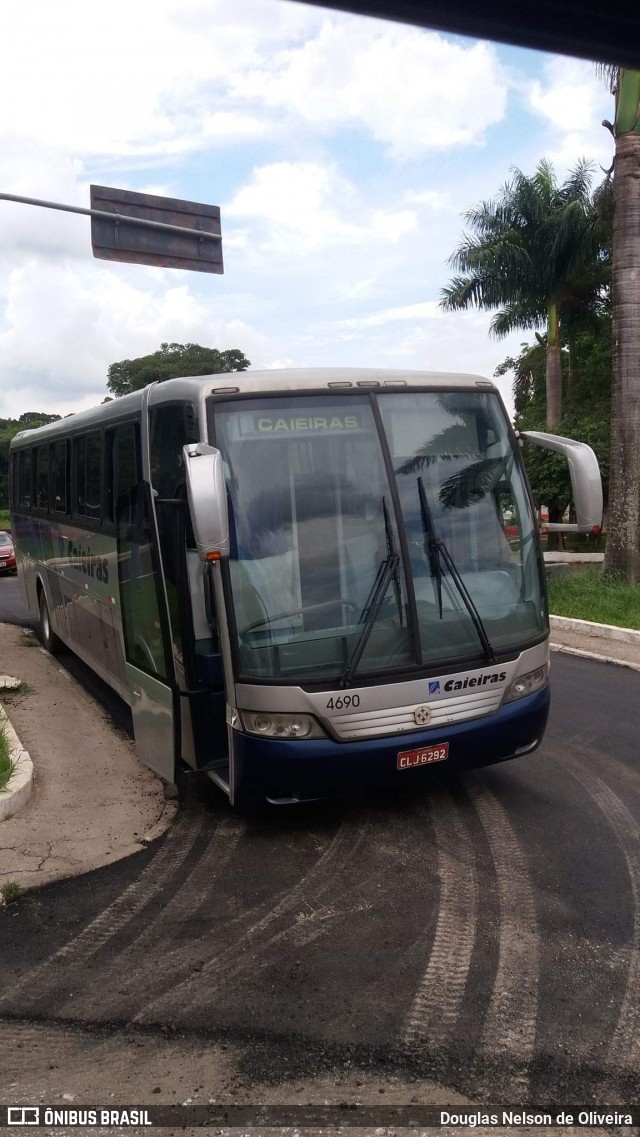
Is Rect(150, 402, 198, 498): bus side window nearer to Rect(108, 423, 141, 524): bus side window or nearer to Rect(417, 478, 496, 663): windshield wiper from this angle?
Rect(108, 423, 141, 524): bus side window

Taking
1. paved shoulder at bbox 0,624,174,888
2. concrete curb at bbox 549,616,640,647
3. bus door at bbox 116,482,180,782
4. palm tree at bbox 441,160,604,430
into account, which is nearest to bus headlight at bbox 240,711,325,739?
bus door at bbox 116,482,180,782

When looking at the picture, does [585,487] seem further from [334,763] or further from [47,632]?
[47,632]

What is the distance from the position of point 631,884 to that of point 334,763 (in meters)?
1.77

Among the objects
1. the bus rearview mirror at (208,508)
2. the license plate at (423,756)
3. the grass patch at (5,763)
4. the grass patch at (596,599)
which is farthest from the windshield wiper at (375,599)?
the grass patch at (596,599)

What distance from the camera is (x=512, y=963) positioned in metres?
4.34

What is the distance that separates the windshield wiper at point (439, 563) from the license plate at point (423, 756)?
2.09 ft

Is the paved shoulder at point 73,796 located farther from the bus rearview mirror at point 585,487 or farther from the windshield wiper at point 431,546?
the bus rearview mirror at point 585,487

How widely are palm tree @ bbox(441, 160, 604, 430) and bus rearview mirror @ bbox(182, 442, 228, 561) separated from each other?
24.4 m

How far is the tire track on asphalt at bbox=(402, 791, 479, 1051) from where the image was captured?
388cm

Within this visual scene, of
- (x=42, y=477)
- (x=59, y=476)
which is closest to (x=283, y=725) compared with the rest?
(x=59, y=476)

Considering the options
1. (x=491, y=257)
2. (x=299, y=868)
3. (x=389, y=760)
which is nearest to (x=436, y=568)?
(x=389, y=760)

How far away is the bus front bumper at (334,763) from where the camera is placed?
5531mm

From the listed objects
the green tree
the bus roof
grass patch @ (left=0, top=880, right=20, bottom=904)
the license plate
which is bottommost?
grass patch @ (left=0, top=880, right=20, bottom=904)

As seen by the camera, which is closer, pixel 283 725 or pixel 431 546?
pixel 283 725
